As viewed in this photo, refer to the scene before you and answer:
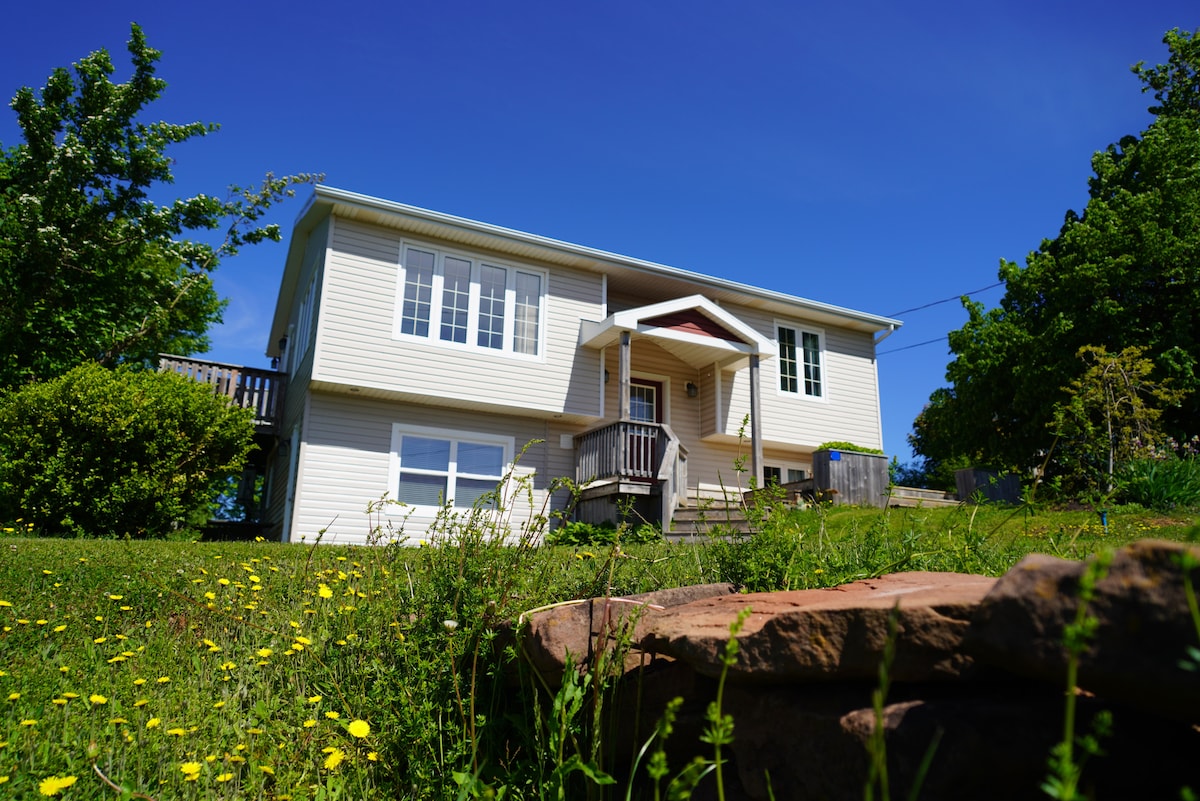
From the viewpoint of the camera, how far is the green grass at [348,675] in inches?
123

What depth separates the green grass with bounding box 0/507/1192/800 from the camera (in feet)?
10.3

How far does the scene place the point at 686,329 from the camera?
15.5 m

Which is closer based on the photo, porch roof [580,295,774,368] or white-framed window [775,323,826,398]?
porch roof [580,295,774,368]

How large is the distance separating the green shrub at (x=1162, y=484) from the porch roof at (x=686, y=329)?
256 inches

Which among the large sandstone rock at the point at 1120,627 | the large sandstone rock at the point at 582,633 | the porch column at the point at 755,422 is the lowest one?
the large sandstone rock at the point at 582,633

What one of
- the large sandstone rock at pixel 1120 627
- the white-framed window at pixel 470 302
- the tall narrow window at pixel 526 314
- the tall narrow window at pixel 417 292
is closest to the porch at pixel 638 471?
the tall narrow window at pixel 526 314

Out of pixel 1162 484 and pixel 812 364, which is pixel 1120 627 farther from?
pixel 812 364

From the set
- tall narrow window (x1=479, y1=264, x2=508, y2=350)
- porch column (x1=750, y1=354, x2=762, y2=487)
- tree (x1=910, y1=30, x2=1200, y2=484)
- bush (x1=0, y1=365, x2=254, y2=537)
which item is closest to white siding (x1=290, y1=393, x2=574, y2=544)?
tall narrow window (x1=479, y1=264, x2=508, y2=350)

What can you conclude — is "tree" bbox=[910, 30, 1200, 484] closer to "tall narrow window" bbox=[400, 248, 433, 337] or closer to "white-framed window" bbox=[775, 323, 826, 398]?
"white-framed window" bbox=[775, 323, 826, 398]

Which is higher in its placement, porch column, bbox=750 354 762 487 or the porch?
porch column, bbox=750 354 762 487

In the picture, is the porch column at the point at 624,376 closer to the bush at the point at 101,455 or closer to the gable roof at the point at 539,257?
the gable roof at the point at 539,257

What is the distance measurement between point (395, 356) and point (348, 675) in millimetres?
10378

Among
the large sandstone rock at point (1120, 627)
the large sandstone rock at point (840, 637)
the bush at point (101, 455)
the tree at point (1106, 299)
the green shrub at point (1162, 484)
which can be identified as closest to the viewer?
the large sandstone rock at point (1120, 627)

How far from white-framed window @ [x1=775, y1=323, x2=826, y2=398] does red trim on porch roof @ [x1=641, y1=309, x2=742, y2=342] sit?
2605 mm
